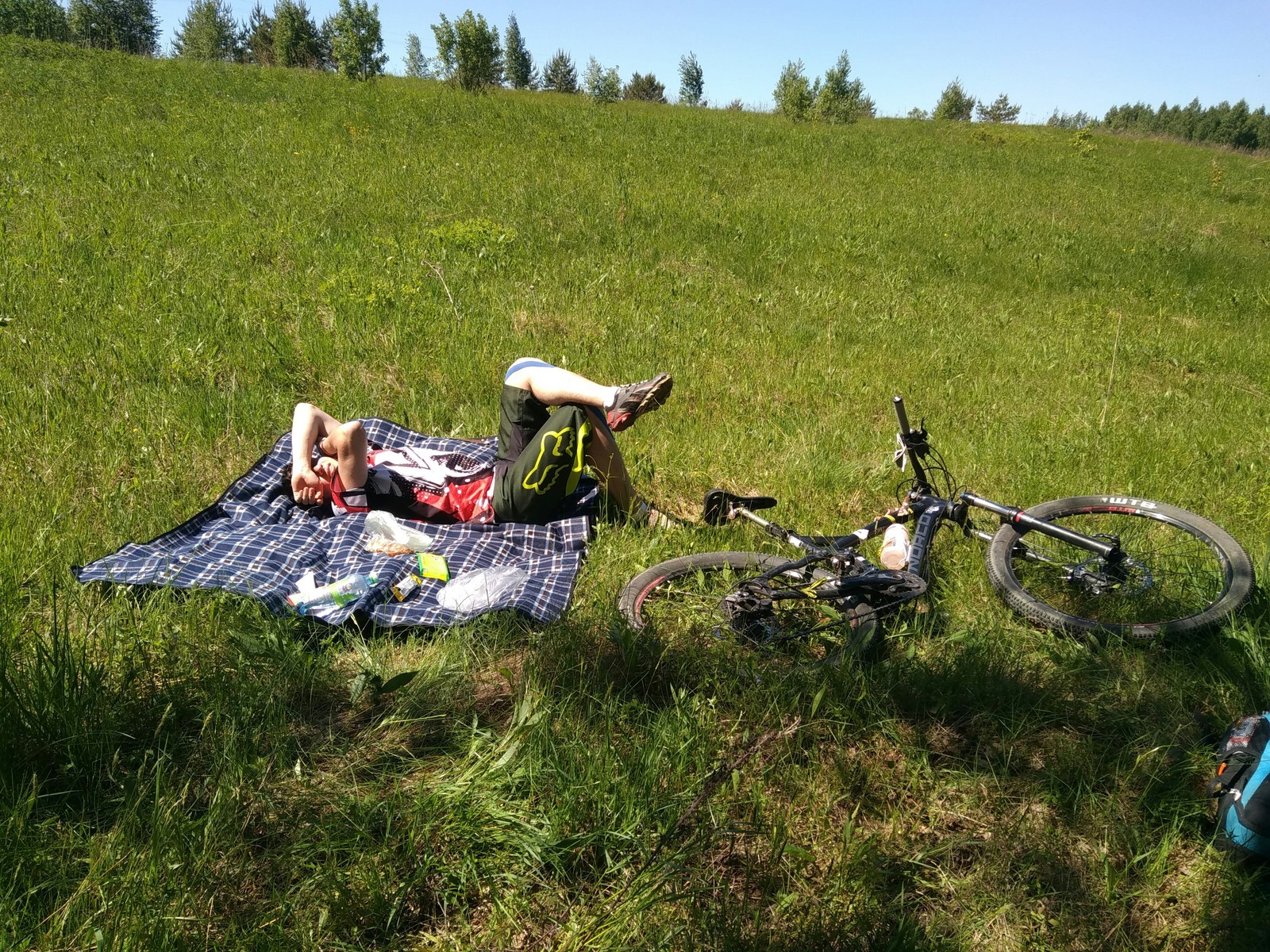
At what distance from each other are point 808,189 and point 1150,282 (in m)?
5.78

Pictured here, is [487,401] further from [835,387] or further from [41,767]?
[41,767]

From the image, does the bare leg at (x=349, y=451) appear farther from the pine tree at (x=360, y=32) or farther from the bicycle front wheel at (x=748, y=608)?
the pine tree at (x=360, y=32)

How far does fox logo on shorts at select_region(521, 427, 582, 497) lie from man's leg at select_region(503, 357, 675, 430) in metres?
0.22

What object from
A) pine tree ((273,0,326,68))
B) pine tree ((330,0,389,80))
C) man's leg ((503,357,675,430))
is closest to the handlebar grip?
man's leg ((503,357,675,430))

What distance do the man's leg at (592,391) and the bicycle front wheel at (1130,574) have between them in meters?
1.79

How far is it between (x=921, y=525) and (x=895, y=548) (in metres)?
0.16

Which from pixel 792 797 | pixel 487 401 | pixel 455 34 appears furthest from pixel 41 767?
pixel 455 34

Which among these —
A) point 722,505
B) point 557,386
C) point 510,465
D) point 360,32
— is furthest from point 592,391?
point 360,32

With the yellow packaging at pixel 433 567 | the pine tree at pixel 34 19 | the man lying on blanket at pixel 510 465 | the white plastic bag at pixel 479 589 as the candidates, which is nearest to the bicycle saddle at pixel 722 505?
the man lying on blanket at pixel 510 465

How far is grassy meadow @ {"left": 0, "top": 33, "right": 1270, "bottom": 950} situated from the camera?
2297mm

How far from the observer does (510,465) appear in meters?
4.76

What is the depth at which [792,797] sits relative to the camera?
2680mm

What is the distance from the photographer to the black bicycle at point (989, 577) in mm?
3414

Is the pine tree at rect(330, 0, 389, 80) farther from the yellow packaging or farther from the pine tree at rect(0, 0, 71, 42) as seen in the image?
the yellow packaging
